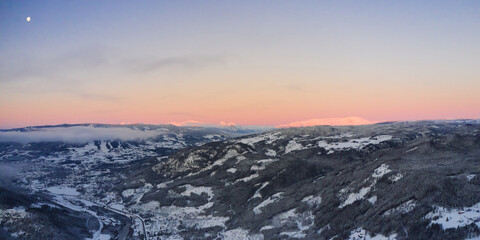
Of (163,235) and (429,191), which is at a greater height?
(429,191)

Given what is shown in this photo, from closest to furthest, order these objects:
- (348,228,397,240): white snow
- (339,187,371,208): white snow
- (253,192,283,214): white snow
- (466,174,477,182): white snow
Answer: (348,228,397,240): white snow
(466,174,477,182): white snow
(339,187,371,208): white snow
(253,192,283,214): white snow

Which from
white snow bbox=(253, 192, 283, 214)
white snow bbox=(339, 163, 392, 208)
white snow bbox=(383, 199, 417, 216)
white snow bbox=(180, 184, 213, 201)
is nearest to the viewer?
white snow bbox=(383, 199, 417, 216)

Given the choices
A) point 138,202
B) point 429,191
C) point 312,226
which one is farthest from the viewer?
point 138,202

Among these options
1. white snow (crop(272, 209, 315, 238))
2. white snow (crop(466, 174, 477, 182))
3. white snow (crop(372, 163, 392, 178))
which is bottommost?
white snow (crop(272, 209, 315, 238))

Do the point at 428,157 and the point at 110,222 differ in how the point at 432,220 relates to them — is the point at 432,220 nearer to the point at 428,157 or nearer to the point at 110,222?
the point at 428,157

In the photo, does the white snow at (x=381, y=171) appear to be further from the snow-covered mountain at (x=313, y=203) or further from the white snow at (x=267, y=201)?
the white snow at (x=267, y=201)

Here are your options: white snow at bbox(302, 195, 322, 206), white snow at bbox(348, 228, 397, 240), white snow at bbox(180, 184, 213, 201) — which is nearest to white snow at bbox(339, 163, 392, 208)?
white snow at bbox(302, 195, 322, 206)

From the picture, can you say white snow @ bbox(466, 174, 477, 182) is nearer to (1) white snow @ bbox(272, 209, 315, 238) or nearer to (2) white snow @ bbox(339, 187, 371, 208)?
(2) white snow @ bbox(339, 187, 371, 208)

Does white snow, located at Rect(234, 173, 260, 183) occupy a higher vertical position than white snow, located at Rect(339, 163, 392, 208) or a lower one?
lower

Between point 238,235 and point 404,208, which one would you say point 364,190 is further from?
point 238,235

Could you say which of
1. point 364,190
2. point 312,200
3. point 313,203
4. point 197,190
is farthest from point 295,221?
point 197,190

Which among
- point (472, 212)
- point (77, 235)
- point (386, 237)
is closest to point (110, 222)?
point (77, 235)
